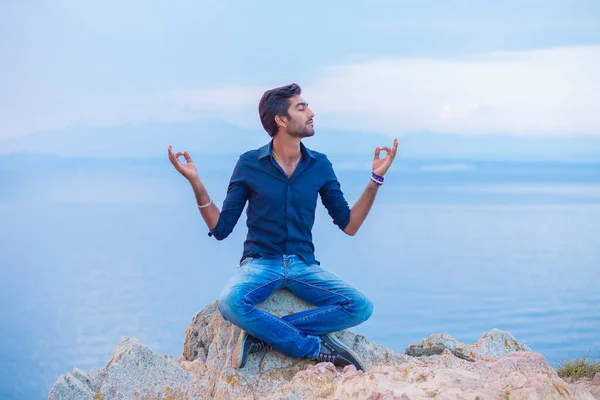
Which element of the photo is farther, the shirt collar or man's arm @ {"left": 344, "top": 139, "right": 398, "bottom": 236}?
man's arm @ {"left": 344, "top": 139, "right": 398, "bottom": 236}

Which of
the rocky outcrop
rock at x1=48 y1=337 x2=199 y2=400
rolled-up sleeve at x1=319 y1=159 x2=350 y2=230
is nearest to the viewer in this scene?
the rocky outcrop

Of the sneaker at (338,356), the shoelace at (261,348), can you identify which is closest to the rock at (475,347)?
the sneaker at (338,356)

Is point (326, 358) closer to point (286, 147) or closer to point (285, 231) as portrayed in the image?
point (285, 231)

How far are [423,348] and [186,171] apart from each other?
9.68 ft

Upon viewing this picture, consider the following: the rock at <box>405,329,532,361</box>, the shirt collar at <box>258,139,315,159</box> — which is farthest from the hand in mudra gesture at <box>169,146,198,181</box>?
the rock at <box>405,329,532,361</box>

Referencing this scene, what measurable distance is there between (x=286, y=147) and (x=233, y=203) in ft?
2.34

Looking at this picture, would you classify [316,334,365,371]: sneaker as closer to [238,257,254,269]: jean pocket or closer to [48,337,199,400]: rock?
[238,257,254,269]: jean pocket

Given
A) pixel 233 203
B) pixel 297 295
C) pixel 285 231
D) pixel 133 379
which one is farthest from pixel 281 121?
pixel 133 379

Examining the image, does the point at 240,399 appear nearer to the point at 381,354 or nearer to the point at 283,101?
the point at 381,354

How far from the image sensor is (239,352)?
6590mm

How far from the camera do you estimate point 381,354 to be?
716 cm

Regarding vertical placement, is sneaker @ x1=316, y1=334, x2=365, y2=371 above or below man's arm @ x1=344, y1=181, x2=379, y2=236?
below

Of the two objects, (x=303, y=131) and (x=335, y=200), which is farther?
(x=335, y=200)

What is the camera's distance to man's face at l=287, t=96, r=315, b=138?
22.9ft
